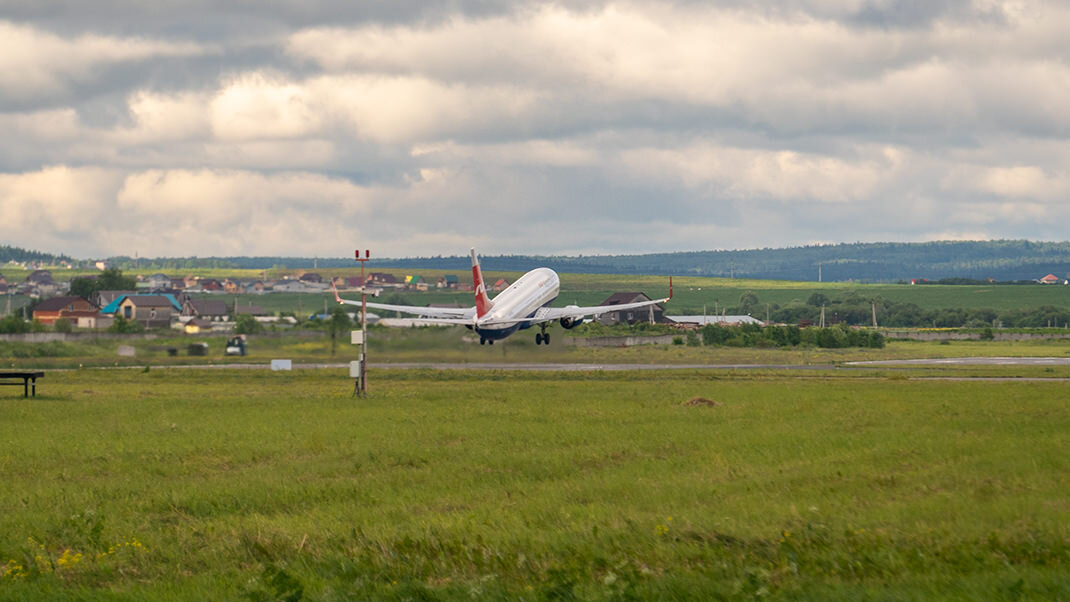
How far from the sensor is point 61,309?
156500mm

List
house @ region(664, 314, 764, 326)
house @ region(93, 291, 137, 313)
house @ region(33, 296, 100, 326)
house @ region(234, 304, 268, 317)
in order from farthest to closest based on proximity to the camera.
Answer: house @ region(93, 291, 137, 313), house @ region(664, 314, 764, 326), house @ region(33, 296, 100, 326), house @ region(234, 304, 268, 317)

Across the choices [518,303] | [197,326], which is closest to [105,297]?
[197,326]

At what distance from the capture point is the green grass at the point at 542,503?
47.7 ft

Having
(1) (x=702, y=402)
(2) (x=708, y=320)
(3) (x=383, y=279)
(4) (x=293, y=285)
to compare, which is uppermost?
(3) (x=383, y=279)

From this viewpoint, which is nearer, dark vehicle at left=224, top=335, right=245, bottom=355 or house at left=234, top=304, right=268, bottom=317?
dark vehicle at left=224, top=335, right=245, bottom=355

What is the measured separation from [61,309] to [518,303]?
10022cm

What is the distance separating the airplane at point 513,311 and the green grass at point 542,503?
34.6 meters

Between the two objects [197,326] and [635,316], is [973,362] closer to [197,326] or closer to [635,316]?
[635,316]

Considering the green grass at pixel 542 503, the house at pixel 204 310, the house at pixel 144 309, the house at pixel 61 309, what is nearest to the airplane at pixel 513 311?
the green grass at pixel 542 503

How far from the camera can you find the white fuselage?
7694 cm

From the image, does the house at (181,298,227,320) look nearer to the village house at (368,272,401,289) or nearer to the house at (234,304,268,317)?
the house at (234,304,268,317)

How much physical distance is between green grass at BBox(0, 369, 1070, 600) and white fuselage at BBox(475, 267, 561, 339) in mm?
34201

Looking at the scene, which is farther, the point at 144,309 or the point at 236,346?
the point at 144,309

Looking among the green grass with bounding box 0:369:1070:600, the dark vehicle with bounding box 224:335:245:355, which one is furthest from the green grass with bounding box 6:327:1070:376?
the green grass with bounding box 0:369:1070:600
